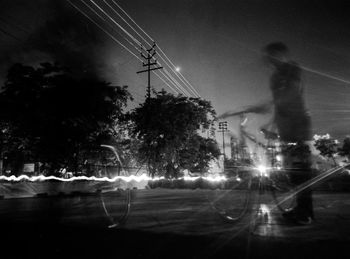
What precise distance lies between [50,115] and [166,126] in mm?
14041

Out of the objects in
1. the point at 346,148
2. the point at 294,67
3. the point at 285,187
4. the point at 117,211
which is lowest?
the point at 117,211

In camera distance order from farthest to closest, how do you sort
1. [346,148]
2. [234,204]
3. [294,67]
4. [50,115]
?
[346,148], [50,115], [234,204], [294,67]

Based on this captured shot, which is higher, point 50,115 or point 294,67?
point 50,115

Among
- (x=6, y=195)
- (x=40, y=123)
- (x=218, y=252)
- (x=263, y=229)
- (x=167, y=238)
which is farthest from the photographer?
(x=40, y=123)

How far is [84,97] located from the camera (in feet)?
96.7

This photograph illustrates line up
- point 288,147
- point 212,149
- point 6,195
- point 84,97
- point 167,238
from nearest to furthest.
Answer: point 167,238
point 288,147
point 6,195
point 84,97
point 212,149

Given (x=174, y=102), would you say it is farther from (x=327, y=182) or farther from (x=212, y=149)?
(x=327, y=182)

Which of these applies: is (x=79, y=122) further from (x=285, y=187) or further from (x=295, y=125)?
(x=295, y=125)

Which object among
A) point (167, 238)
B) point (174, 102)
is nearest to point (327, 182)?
point (174, 102)

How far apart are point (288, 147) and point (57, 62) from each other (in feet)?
86.4

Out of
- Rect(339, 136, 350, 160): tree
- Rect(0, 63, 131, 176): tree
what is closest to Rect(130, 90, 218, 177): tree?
Rect(0, 63, 131, 176): tree

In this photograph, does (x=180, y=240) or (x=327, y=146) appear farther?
(x=327, y=146)

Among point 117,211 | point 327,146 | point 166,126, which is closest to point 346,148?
point 327,146

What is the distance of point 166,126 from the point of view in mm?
36094
